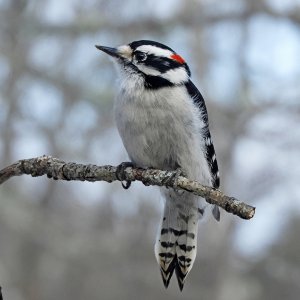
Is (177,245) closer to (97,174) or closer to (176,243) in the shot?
(176,243)

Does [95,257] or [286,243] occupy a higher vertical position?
[286,243]

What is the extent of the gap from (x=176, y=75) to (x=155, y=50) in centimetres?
17

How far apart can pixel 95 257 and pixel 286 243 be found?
90.3 inches

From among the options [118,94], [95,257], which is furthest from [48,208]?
[118,94]

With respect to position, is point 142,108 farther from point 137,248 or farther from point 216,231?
point 216,231

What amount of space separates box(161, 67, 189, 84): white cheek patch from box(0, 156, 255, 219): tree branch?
83 centimetres

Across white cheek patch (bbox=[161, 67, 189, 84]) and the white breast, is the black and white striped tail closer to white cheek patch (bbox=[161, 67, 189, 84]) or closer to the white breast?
the white breast

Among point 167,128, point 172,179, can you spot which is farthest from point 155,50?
point 172,179

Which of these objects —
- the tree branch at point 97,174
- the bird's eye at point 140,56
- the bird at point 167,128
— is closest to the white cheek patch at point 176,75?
the bird at point 167,128

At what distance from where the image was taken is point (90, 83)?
27.1ft

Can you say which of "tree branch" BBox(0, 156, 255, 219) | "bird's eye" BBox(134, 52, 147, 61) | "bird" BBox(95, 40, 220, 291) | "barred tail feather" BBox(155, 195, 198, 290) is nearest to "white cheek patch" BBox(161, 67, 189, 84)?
"bird" BBox(95, 40, 220, 291)

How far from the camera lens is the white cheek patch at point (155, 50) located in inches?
144

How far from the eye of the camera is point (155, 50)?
3.69 meters

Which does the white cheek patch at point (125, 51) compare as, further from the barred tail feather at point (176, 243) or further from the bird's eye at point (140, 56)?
the barred tail feather at point (176, 243)
